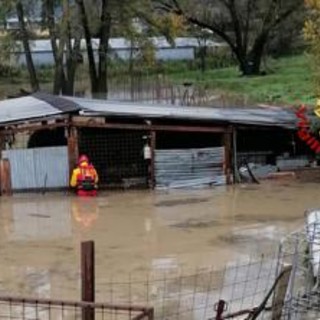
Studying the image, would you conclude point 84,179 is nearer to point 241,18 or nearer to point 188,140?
point 188,140

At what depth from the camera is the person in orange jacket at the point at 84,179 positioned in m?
A: 23.5

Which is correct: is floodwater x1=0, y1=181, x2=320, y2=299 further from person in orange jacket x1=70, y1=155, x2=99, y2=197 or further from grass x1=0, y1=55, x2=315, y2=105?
grass x1=0, y1=55, x2=315, y2=105

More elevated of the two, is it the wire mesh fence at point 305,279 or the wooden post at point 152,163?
the wire mesh fence at point 305,279

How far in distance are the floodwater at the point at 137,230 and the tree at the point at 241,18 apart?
2933 centimetres

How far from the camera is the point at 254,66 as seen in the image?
55625 mm

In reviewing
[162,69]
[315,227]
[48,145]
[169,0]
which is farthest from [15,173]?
[162,69]

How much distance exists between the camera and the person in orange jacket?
23.5 m

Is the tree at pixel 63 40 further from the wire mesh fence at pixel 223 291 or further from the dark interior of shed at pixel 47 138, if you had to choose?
the wire mesh fence at pixel 223 291

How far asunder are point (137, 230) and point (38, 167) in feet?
20.3

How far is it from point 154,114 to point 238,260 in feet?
32.2

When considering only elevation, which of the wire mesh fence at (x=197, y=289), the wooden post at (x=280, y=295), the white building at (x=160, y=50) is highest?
the white building at (x=160, y=50)

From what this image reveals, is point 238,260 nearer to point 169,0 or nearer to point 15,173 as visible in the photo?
point 15,173

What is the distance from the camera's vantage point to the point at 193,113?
1032 inches

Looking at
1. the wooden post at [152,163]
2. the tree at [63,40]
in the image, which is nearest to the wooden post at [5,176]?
the wooden post at [152,163]
